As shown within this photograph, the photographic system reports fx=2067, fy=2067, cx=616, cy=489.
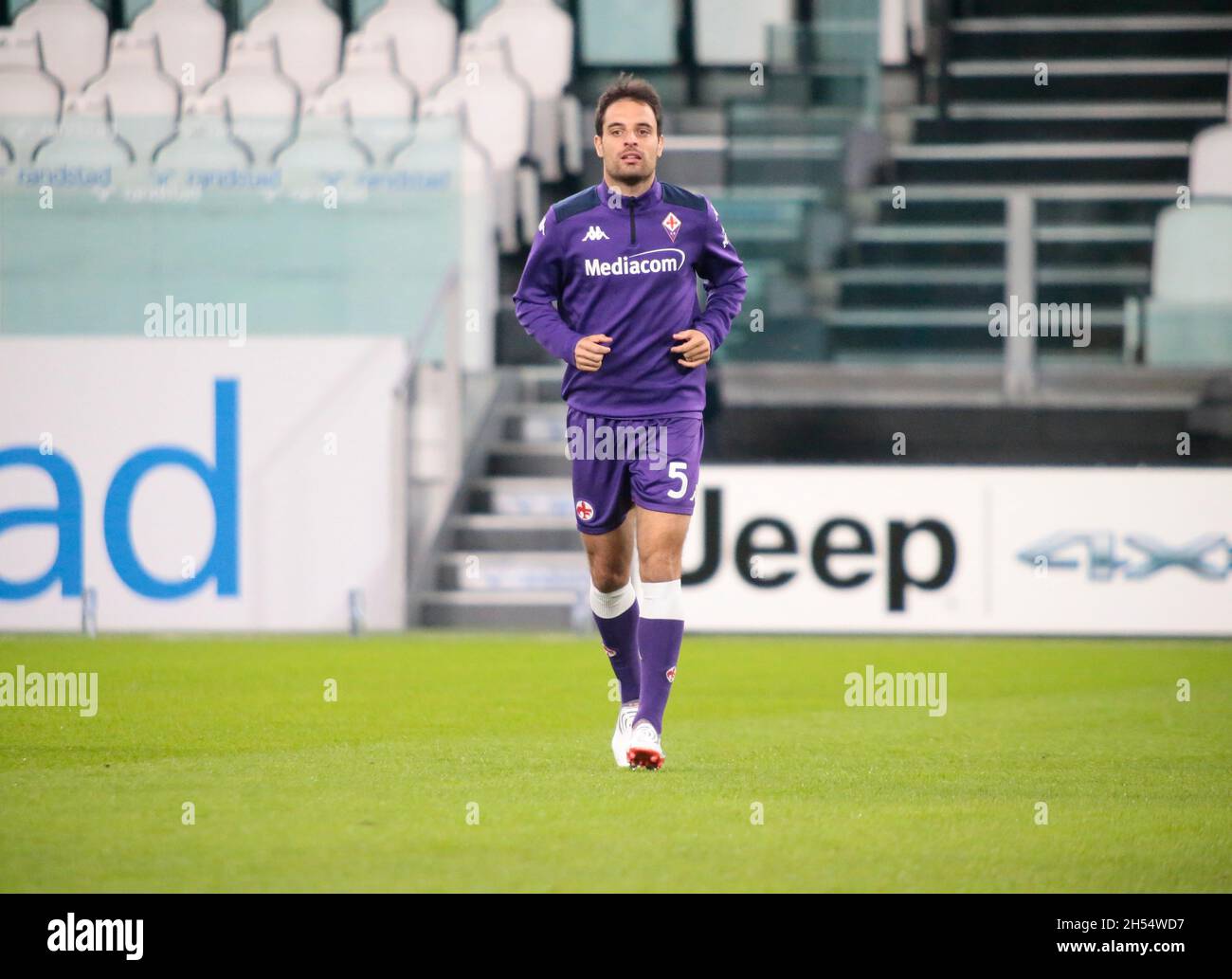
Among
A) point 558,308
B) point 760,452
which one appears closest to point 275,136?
point 760,452

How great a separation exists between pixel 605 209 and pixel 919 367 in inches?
286

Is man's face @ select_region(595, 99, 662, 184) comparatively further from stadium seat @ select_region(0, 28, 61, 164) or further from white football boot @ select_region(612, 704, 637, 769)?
stadium seat @ select_region(0, 28, 61, 164)

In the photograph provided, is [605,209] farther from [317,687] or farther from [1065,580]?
[1065,580]

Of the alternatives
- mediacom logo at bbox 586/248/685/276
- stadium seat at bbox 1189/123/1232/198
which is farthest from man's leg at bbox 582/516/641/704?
stadium seat at bbox 1189/123/1232/198

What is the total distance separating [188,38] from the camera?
18297 millimetres

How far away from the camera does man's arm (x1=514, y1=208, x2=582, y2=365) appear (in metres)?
6.16

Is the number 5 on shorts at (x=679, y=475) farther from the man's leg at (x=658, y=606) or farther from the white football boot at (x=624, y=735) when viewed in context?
the white football boot at (x=624, y=735)

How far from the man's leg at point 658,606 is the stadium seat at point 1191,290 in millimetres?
7379

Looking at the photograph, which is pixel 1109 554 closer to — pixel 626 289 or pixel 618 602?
pixel 618 602

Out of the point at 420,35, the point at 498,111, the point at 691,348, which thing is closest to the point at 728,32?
the point at 420,35

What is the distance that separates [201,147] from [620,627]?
7771 mm

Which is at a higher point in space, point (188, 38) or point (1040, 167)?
point (188, 38)

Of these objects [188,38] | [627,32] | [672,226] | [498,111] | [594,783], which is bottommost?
[594,783]

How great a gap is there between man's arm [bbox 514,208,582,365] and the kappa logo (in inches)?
12.9
